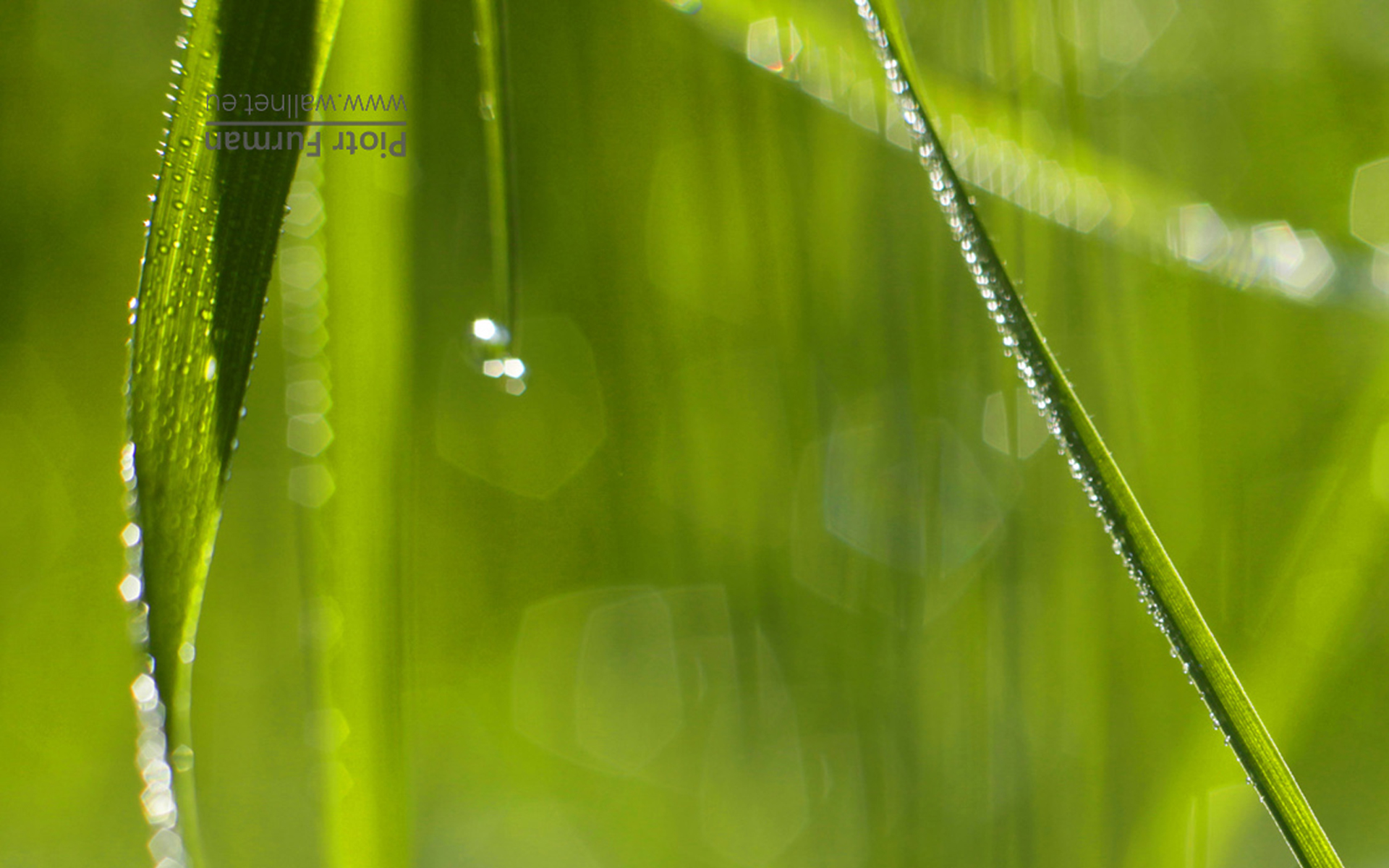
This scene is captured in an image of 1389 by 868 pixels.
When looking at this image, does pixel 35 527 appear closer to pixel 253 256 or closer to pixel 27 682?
pixel 27 682

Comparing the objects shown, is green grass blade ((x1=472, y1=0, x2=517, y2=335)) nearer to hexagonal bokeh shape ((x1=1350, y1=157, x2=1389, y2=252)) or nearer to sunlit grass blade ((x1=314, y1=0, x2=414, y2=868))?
sunlit grass blade ((x1=314, y1=0, x2=414, y2=868))

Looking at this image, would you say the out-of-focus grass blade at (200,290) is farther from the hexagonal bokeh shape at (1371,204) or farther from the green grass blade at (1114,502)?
the hexagonal bokeh shape at (1371,204)

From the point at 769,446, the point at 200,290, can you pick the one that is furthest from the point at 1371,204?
the point at 200,290

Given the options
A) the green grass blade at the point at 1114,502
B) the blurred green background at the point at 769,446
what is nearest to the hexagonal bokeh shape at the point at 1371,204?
the blurred green background at the point at 769,446

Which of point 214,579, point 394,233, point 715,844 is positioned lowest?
point 715,844

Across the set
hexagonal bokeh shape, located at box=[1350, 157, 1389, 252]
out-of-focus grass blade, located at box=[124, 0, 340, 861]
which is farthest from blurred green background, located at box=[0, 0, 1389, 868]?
out-of-focus grass blade, located at box=[124, 0, 340, 861]

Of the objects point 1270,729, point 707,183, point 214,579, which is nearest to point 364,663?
point 214,579

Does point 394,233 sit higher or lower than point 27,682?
higher
